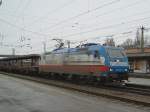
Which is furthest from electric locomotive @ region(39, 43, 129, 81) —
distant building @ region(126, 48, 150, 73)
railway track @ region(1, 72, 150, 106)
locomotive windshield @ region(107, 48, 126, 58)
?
distant building @ region(126, 48, 150, 73)

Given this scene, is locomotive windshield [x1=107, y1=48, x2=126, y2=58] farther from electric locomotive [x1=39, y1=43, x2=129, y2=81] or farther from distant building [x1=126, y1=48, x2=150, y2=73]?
distant building [x1=126, y1=48, x2=150, y2=73]

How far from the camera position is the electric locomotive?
2121 cm

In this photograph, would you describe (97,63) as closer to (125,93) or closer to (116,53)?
(116,53)

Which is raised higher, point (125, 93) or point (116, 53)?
point (116, 53)

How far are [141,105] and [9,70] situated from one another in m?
52.0

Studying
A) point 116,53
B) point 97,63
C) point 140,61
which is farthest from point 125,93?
point 140,61

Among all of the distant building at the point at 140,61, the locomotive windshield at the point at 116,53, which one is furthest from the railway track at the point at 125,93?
the distant building at the point at 140,61

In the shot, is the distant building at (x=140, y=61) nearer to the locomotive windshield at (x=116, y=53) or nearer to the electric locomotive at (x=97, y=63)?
the electric locomotive at (x=97, y=63)

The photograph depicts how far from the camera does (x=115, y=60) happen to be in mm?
21750

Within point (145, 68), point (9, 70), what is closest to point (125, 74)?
point (145, 68)

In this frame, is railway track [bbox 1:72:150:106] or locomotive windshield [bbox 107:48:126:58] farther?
locomotive windshield [bbox 107:48:126:58]

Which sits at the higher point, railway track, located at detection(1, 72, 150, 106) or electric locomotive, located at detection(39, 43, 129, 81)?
electric locomotive, located at detection(39, 43, 129, 81)

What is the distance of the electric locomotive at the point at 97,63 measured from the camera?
21.2 metres

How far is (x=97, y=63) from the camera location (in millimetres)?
21906
